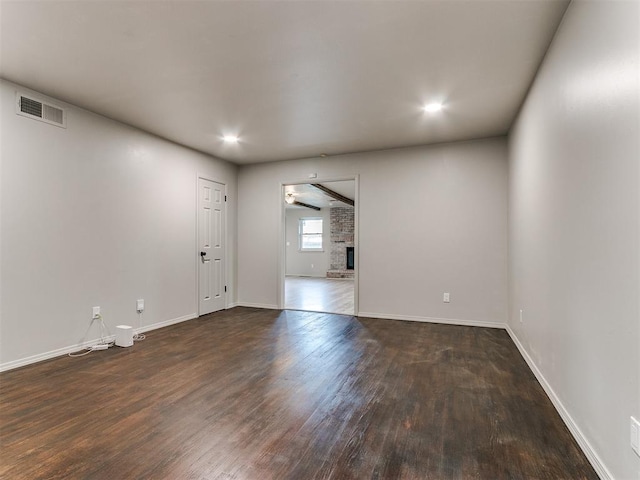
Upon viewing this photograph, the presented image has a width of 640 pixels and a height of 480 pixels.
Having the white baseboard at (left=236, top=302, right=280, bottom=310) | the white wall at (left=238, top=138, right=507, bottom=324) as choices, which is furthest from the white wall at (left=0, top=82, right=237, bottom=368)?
the white wall at (left=238, top=138, right=507, bottom=324)

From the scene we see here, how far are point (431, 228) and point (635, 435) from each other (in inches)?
143

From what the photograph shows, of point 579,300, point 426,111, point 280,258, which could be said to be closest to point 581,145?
point 579,300

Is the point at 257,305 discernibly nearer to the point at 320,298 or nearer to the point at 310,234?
the point at 320,298

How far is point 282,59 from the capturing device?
2.63 meters

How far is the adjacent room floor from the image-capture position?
586cm

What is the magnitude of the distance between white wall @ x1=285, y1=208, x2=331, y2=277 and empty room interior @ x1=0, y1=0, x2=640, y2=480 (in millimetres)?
6241

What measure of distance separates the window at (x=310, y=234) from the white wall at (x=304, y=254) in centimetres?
13

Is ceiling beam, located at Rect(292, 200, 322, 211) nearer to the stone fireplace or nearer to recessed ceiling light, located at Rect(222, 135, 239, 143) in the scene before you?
the stone fireplace

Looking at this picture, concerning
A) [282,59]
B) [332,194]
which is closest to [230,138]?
[282,59]

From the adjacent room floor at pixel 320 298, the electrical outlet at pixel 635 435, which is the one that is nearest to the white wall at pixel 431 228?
the adjacent room floor at pixel 320 298

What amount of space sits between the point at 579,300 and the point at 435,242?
2.93 m

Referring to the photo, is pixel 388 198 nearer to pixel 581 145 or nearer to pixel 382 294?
pixel 382 294

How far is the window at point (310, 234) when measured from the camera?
11984 mm

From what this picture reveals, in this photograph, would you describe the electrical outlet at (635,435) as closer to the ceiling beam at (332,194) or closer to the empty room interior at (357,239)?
the empty room interior at (357,239)
